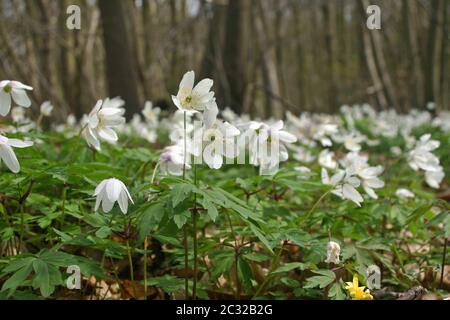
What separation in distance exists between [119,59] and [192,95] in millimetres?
7390

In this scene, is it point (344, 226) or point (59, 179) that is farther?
point (344, 226)

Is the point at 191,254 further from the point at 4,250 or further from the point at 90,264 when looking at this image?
the point at 4,250

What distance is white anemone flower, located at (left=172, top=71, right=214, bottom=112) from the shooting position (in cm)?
197

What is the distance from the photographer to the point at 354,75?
31609 mm

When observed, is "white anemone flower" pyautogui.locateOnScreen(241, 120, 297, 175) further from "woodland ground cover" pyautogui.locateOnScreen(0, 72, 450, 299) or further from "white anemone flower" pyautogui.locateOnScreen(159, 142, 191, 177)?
"white anemone flower" pyautogui.locateOnScreen(159, 142, 191, 177)

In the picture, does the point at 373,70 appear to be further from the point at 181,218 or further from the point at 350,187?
the point at 181,218

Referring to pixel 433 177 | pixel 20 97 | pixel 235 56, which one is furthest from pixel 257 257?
pixel 235 56

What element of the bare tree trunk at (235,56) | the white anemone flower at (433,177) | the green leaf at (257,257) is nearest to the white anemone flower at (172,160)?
the green leaf at (257,257)

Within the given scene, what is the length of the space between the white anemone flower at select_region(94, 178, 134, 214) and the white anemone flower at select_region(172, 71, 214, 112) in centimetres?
36

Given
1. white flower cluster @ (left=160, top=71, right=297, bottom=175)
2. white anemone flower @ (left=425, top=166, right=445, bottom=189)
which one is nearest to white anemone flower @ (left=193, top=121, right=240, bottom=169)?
white flower cluster @ (left=160, top=71, right=297, bottom=175)

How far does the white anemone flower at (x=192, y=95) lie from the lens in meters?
1.97

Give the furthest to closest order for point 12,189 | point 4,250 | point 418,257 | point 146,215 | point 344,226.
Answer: point 418,257
point 344,226
point 4,250
point 12,189
point 146,215
